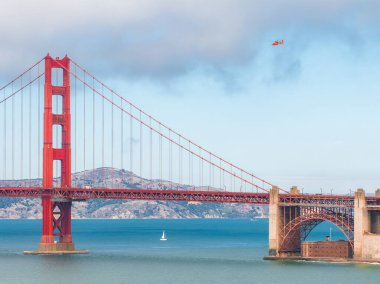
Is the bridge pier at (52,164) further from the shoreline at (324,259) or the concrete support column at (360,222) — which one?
the concrete support column at (360,222)

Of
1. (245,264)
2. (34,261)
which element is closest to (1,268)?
(34,261)

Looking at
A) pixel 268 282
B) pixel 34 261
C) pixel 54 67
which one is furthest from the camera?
pixel 54 67

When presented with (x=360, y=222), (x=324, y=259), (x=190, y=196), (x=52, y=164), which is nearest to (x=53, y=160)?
(x=52, y=164)

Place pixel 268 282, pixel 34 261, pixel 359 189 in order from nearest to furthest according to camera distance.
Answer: pixel 268 282 < pixel 359 189 < pixel 34 261

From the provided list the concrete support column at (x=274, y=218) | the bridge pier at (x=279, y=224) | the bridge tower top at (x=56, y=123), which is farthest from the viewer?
the bridge tower top at (x=56, y=123)

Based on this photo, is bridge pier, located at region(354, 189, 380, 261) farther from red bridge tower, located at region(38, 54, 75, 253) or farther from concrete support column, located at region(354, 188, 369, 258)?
red bridge tower, located at region(38, 54, 75, 253)

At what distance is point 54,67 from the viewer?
172 metres

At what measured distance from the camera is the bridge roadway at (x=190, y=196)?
5837 inches

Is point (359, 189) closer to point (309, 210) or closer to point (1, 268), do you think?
point (309, 210)

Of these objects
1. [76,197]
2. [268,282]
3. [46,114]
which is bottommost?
[268,282]

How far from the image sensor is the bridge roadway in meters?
148

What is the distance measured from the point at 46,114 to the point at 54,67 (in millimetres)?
9096

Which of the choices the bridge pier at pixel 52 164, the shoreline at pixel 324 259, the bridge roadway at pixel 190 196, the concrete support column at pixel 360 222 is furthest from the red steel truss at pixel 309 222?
the bridge pier at pixel 52 164

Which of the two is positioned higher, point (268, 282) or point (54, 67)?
point (54, 67)
